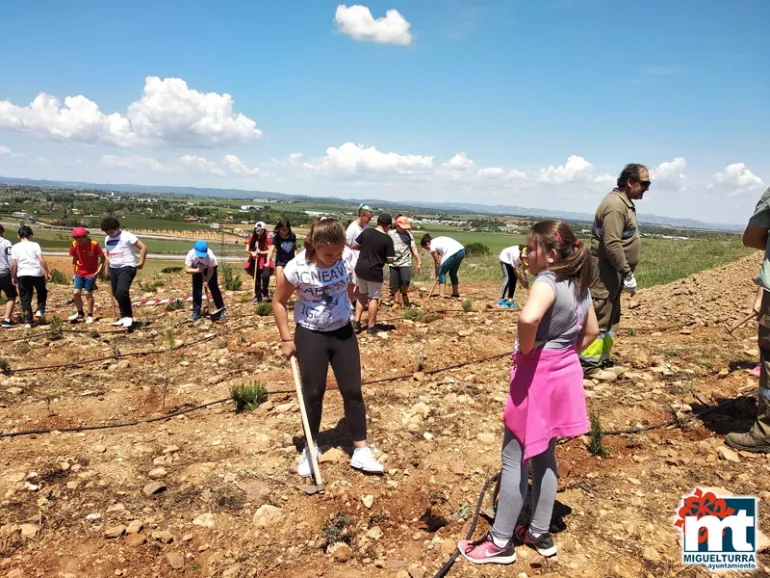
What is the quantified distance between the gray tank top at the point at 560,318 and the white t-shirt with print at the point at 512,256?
6.72 meters

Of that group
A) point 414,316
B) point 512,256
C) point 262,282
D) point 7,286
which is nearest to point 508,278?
point 512,256

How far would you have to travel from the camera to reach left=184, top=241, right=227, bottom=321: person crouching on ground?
27.2 feet

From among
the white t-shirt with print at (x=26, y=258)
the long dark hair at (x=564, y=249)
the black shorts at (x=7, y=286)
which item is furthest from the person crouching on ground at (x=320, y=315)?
the black shorts at (x=7, y=286)

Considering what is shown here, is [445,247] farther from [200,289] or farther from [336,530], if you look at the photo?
[336,530]

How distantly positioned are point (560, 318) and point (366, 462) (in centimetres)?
207

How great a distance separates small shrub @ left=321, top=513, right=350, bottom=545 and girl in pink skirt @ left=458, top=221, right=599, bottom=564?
1.06 m

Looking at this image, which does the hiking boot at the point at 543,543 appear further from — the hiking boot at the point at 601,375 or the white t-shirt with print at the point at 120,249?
the white t-shirt with print at the point at 120,249

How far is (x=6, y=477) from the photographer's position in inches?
143

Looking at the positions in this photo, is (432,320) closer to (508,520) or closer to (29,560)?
(508,520)

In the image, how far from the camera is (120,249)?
25.7 feet

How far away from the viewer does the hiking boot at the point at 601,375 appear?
528 centimetres

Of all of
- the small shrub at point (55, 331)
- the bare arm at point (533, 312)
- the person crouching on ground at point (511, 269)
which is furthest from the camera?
the person crouching on ground at point (511, 269)

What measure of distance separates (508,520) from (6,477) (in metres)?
3.75

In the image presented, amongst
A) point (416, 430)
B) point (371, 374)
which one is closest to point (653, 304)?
point (371, 374)
